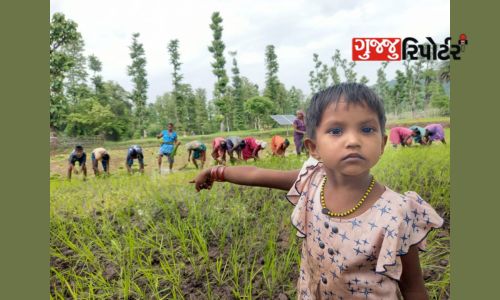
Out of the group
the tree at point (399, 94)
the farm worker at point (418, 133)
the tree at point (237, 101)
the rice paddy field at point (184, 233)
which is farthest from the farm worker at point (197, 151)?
the farm worker at point (418, 133)

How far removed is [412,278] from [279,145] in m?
1.76

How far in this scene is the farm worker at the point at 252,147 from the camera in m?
2.86

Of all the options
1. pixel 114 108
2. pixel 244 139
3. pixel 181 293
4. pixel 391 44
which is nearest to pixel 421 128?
pixel 391 44

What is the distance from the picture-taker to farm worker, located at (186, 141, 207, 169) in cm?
276

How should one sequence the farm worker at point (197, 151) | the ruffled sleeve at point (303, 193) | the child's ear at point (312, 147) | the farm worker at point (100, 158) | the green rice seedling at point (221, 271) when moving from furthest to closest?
the farm worker at point (197, 151), the farm worker at point (100, 158), the green rice seedling at point (221, 271), the ruffled sleeve at point (303, 193), the child's ear at point (312, 147)

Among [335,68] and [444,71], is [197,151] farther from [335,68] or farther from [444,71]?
[444,71]

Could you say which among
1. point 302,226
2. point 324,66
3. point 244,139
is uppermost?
point 324,66

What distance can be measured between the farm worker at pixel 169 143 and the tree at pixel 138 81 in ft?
0.61

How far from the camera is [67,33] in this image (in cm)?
238

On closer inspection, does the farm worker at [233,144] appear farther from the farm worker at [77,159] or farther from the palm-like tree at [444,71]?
the palm-like tree at [444,71]

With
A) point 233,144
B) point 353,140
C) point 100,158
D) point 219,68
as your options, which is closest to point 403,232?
point 353,140

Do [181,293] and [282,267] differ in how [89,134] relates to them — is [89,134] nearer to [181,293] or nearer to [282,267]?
[181,293]

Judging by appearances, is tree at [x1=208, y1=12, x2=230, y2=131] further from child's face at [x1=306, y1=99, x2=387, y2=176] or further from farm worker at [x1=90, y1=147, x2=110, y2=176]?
child's face at [x1=306, y1=99, x2=387, y2=176]

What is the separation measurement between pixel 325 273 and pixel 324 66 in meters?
1.62
